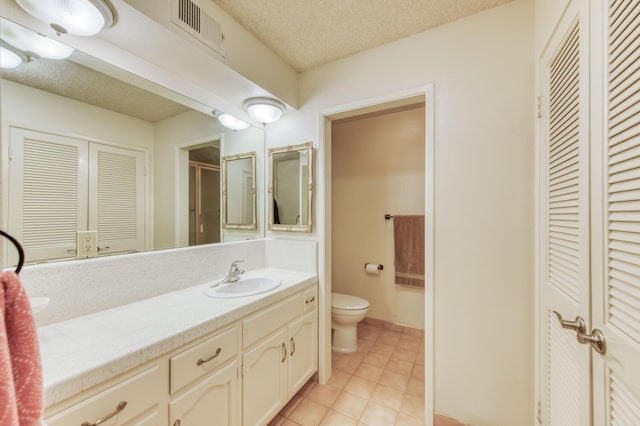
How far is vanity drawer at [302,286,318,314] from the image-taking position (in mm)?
1731

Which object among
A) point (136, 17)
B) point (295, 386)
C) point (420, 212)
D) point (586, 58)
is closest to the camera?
point (586, 58)

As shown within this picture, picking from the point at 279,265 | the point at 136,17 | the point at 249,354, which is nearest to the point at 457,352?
the point at 249,354

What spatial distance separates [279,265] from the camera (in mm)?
2023

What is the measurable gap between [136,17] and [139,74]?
322mm

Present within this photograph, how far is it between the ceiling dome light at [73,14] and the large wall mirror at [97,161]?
0.11 m

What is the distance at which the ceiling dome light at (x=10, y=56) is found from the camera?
0.95 m

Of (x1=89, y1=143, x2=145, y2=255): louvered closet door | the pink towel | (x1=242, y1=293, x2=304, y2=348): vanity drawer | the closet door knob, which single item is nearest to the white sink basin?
(x1=242, y1=293, x2=304, y2=348): vanity drawer

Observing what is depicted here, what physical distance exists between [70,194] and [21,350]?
967mm

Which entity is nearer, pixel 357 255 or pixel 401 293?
pixel 401 293

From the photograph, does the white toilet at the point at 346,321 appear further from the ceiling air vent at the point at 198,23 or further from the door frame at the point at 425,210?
the ceiling air vent at the point at 198,23

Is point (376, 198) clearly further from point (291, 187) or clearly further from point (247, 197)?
point (247, 197)

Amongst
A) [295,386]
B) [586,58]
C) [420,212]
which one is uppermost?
[586,58]

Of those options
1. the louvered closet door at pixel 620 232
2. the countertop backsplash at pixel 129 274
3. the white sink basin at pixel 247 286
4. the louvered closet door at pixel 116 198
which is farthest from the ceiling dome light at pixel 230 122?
the louvered closet door at pixel 620 232

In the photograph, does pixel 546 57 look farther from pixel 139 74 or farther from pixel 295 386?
pixel 295 386
